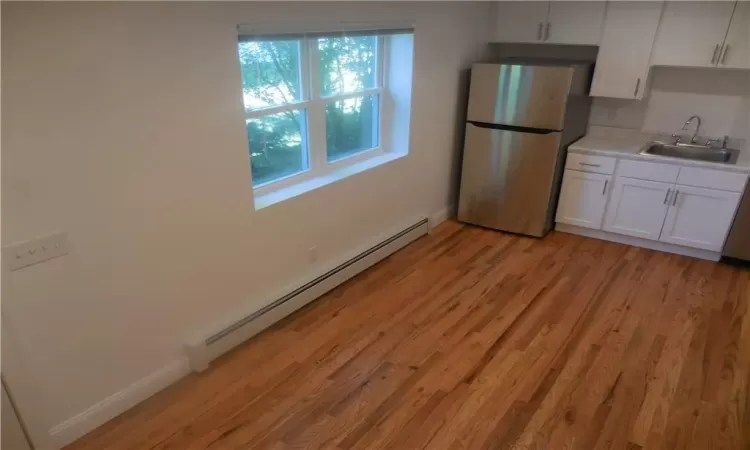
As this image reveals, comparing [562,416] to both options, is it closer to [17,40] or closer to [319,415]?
[319,415]

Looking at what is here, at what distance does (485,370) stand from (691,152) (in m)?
2.72

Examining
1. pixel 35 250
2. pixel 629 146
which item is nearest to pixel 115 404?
pixel 35 250

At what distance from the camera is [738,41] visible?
11.2 ft

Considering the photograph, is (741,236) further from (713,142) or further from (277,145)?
(277,145)

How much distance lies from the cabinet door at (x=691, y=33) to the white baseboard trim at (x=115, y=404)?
386 centimetres

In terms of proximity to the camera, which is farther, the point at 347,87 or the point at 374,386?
the point at 347,87

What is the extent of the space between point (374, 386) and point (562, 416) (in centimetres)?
88

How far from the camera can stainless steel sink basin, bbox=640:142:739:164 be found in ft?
12.4

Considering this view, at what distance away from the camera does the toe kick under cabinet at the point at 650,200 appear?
3570 millimetres

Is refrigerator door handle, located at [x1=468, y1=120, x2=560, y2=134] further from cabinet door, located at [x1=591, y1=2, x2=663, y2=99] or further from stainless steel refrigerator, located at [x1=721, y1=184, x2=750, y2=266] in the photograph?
stainless steel refrigerator, located at [x1=721, y1=184, x2=750, y2=266]

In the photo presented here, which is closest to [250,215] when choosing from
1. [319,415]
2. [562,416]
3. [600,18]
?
[319,415]

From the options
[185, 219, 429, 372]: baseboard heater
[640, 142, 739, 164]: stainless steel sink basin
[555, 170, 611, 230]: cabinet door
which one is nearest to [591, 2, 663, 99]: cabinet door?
[640, 142, 739, 164]: stainless steel sink basin

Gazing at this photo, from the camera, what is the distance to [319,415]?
226cm


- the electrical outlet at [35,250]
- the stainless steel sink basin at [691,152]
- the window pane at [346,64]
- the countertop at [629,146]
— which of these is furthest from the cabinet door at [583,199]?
the electrical outlet at [35,250]
